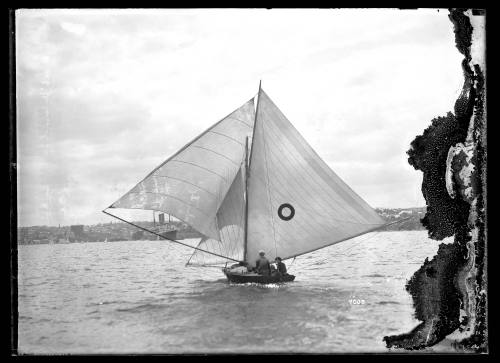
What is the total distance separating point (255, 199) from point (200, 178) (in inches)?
49.0

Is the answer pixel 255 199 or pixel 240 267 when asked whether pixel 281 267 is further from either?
pixel 255 199

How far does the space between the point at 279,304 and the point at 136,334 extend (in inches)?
95.0

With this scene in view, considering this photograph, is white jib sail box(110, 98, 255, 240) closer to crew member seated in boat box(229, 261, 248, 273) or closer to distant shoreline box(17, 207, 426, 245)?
distant shoreline box(17, 207, 426, 245)

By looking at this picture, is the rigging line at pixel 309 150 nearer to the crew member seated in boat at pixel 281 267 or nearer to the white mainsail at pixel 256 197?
the white mainsail at pixel 256 197

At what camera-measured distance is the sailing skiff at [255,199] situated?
10.8 metres

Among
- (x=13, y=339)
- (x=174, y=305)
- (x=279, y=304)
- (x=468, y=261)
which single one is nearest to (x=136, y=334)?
(x=174, y=305)

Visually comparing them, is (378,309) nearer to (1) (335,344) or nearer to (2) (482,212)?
(1) (335,344)

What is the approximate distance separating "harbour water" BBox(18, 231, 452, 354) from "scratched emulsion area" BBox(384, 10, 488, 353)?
0.76 feet

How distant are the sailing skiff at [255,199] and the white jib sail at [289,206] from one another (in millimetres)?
19

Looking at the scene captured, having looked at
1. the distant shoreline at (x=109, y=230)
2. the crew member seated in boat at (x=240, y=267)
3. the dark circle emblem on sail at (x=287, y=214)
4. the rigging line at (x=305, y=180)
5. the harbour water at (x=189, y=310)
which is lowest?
the harbour water at (x=189, y=310)

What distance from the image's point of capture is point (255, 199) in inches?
473

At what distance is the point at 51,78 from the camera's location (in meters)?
9.20

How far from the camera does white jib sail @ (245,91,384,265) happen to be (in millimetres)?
11203

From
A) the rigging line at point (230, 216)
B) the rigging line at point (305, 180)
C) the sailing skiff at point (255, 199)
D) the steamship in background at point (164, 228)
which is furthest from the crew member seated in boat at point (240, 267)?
the rigging line at point (305, 180)
